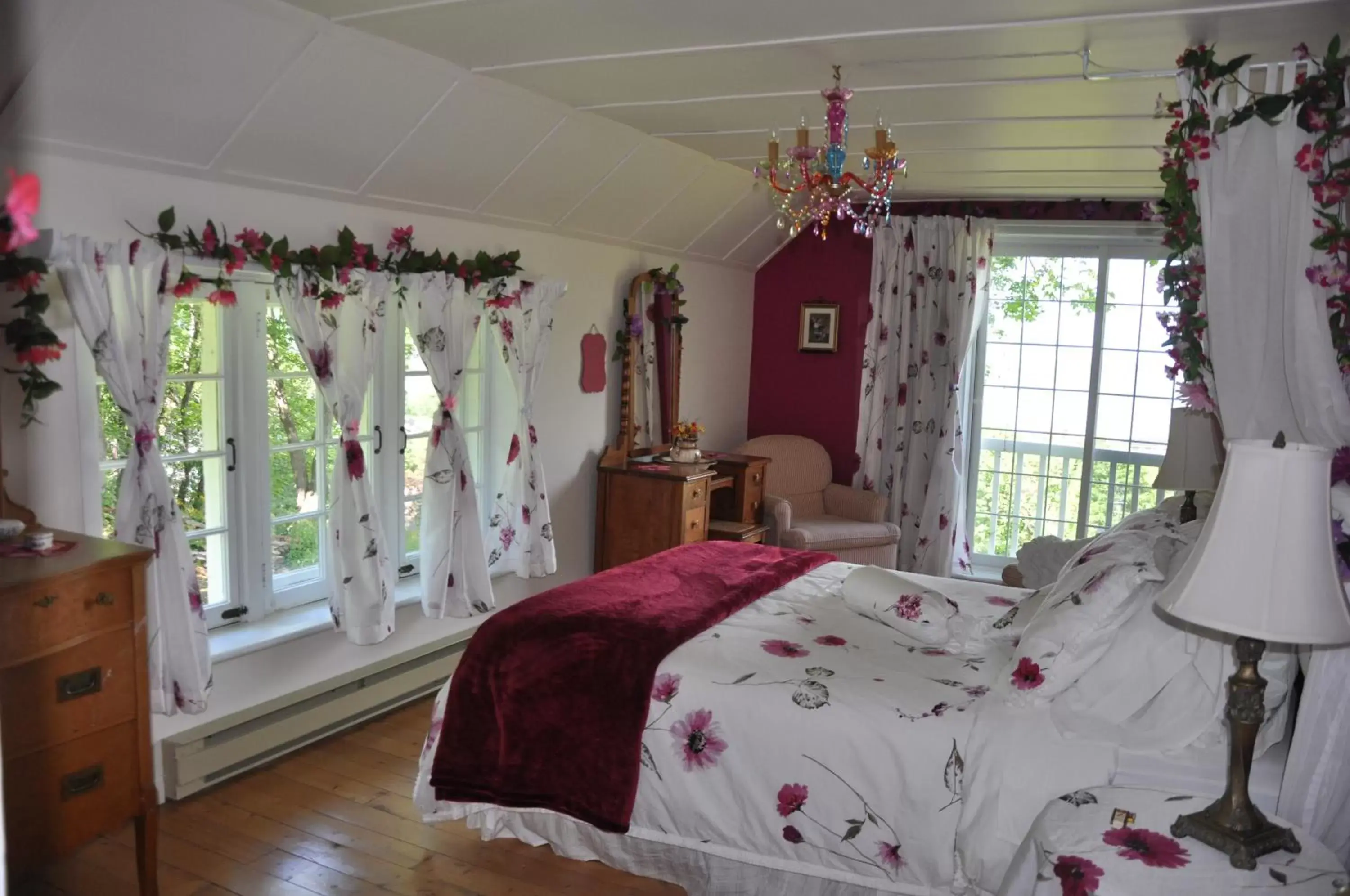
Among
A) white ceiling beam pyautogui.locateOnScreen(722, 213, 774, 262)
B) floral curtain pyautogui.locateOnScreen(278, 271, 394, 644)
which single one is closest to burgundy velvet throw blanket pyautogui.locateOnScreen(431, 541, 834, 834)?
floral curtain pyautogui.locateOnScreen(278, 271, 394, 644)

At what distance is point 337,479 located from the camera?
369 centimetres

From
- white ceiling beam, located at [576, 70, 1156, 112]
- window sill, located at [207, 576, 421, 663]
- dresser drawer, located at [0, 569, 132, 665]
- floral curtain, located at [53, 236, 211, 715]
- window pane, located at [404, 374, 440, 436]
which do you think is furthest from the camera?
window pane, located at [404, 374, 440, 436]

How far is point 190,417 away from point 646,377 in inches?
103

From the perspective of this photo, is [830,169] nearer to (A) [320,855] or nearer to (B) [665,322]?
(B) [665,322]

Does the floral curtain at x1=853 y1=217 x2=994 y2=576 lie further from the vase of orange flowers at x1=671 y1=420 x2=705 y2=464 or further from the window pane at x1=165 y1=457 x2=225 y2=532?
the window pane at x1=165 y1=457 x2=225 y2=532

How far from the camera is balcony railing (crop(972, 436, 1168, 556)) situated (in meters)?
5.89

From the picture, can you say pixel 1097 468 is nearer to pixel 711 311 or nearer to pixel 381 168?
pixel 711 311

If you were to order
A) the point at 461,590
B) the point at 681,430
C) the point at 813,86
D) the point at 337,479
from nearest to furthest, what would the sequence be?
the point at 813,86 < the point at 337,479 < the point at 461,590 < the point at 681,430

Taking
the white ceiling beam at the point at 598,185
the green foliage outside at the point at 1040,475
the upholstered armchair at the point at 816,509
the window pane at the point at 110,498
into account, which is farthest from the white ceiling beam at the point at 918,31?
the green foliage outside at the point at 1040,475

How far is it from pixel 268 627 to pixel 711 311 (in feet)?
11.1

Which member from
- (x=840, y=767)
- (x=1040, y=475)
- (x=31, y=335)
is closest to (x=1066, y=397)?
(x=1040, y=475)

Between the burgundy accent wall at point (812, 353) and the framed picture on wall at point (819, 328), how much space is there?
0.10 feet

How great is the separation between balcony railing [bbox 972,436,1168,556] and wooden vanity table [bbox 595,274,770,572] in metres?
1.54

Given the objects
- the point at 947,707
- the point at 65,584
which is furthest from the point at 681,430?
the point at 65,584
